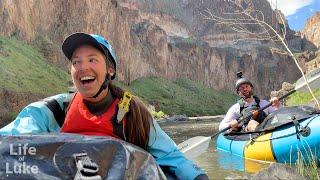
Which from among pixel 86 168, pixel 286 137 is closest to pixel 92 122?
pixel 86 168

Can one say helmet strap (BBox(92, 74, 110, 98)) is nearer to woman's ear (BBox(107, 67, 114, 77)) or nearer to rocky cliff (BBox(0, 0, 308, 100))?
woman's ear (BBox(107, 67, 114, 77))

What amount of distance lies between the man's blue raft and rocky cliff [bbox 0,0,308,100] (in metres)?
31.8

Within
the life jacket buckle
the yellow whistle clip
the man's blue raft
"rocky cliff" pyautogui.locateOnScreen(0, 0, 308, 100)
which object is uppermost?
"rocky cliff" pyautogui.locateOnScreen(0, 0, 308, 100)

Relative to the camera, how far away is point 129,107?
328 centimetres

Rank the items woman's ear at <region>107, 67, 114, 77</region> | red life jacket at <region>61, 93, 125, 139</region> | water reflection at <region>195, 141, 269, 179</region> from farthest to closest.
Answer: water reflection at <region>195, 141, 269, 179</region> < woman's ear at <region>107, 67, 114, 77</region> < red life jacket at <region>61, 93, 125, 139</region>

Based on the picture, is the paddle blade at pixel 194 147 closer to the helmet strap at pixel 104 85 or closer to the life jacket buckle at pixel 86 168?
the helmet strap at pixel 104 85

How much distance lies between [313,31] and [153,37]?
72423mm

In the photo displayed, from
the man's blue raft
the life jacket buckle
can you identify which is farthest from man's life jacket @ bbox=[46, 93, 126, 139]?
A: the man's blue raft

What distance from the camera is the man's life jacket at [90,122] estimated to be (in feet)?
10.5

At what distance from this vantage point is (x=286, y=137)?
862cm

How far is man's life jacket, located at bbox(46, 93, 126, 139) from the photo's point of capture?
3.19 m

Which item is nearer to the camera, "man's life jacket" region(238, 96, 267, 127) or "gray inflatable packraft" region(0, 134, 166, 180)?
"gray inflatable packraft" region(0, 134, 166, 180)

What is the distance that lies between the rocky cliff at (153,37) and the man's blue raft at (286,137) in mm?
31799

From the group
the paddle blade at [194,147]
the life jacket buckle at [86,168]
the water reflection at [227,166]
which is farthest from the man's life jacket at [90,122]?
the water reflection at [227,166]
